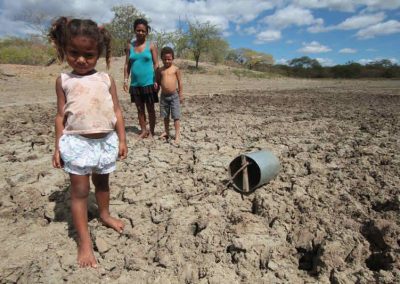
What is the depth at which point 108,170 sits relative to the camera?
6.60 feet

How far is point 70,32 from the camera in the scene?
1.73m

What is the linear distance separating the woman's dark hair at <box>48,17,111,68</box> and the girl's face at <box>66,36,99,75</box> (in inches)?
0.9

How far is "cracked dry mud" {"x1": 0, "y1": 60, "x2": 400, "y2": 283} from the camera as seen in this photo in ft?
6.26

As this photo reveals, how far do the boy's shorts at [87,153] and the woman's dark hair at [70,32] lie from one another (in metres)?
0.49

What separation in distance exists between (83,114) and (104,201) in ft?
2.25

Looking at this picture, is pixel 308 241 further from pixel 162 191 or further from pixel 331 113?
pixel 331 113

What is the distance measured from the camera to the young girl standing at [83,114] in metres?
1.77

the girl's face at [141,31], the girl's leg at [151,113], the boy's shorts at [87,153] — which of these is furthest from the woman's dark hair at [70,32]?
the girl's leg at [151,113]

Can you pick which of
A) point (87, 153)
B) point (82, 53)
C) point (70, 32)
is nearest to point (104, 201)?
point (87, 153)

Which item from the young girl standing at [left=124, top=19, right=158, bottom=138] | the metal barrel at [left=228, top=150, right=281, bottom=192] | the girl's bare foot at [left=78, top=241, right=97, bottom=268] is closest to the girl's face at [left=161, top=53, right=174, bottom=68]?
the young girl standing at [left=124, top=19, right=158, bottom=138]

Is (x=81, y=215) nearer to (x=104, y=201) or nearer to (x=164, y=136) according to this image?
(x=104, y=201)

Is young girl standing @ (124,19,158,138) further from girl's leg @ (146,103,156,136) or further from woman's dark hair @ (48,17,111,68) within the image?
woman's dark hair @ (48,17,111,68)

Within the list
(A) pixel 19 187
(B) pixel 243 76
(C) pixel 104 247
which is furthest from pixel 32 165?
(B) pixel 243 76

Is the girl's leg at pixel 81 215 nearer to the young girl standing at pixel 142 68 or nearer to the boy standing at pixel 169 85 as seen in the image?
the boy standing at pixel 169 85
